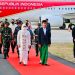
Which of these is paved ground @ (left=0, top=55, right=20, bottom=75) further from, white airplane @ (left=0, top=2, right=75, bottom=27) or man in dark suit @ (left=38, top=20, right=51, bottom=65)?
white airplane @ (left=0, top=2, right=75, bottom=27)

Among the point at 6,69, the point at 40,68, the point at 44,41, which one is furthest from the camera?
the point at 44,41

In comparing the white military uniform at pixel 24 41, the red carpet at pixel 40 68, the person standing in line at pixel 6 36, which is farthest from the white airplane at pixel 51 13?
the white military uniform at pixel 24 41

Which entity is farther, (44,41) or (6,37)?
(6,37)

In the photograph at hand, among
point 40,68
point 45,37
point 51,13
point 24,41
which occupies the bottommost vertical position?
point 40,68

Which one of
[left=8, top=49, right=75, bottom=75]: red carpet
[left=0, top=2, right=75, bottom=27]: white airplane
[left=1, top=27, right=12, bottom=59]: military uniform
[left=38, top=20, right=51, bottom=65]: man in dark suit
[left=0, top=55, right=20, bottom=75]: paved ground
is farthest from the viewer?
[left=0, top=2, right=75, bottom=27]: white airplane

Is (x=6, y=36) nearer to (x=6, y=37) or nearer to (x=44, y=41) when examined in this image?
(x=6, y=37)

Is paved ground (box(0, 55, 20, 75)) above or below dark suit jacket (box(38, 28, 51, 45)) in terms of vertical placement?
below

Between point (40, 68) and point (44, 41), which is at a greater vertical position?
point (44, 41)

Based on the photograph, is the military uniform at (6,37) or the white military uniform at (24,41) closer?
the white military uniform at (24,41)

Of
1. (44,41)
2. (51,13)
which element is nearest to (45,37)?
(44,41)

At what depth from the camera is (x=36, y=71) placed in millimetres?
16500

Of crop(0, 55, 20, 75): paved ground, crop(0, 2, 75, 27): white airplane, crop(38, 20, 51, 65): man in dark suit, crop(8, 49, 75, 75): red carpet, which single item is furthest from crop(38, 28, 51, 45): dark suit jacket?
crop(0, 2, 75, 27): white airplane

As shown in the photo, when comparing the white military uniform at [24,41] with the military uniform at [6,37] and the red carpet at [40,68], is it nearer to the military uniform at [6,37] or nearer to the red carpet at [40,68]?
the red carpet at [40,68]

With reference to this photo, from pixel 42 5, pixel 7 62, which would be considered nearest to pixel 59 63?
pixel 7 62
